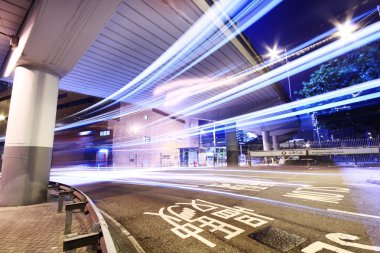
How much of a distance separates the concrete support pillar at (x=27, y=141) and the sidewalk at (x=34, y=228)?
577mm

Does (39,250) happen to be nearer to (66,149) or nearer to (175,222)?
(175,222)

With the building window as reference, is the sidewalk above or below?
below

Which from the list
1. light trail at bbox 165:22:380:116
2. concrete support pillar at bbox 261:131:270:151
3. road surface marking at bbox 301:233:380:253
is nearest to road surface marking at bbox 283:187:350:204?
road surface marking at bbox 301:233:380:253

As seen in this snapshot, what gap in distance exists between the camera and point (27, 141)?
6773 mm

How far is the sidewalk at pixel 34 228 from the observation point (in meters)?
3.56

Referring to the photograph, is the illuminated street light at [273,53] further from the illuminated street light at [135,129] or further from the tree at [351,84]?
the illuminated street light at [135,129]

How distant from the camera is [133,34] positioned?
7633mm

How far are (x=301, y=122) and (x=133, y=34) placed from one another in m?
34.5

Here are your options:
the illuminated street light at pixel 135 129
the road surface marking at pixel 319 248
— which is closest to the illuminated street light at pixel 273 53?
the road surface marking at pixel 319 248

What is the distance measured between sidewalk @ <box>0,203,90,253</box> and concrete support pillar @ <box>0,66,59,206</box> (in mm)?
577

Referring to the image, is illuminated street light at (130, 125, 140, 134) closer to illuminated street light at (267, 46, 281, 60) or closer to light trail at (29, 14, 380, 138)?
light trail at (29, 14, 380, 138)

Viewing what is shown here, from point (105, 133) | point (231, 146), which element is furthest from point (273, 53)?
point (105, 133)

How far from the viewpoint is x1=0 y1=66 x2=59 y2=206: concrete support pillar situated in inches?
257

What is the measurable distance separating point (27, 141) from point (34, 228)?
11.7 ft
